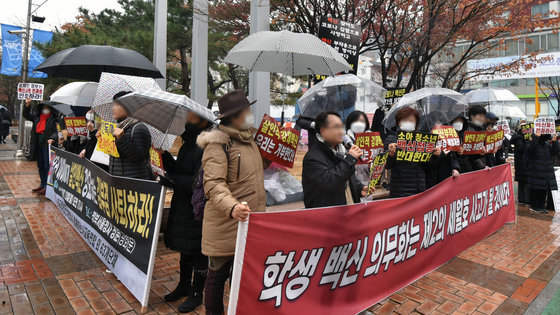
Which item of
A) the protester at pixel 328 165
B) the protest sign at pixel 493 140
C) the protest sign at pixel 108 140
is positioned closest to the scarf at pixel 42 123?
the protest sign at pixel 108 140

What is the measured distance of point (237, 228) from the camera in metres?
2.77

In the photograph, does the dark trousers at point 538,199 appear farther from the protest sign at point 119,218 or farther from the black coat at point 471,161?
the protest sign at point 119,218

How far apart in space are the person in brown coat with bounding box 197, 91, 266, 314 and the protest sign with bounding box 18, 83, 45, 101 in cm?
1247

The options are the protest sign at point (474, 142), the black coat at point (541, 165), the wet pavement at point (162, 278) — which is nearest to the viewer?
the wet pavement at point (162, 278)

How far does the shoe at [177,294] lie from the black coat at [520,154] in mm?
7791

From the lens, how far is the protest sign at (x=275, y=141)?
3773 millimetres

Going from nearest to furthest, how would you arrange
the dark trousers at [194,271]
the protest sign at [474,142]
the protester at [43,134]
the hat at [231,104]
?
the hat at [231,104] < the dark trousers at [194,271] < the protest sign at [474,142] < the protester at [43,134]

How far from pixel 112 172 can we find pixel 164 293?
1433mm

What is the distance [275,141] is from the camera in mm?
3877

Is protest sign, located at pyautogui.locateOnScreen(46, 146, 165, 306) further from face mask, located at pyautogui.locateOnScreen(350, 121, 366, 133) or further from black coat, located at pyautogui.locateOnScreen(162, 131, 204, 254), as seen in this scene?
face mask, located at pyautogui.locateOnScreen(350, 121, 366, 133)

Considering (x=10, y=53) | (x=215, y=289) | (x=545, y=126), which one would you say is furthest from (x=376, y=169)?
(x=10, y=53)

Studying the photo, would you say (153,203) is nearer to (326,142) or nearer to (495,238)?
(326,142)

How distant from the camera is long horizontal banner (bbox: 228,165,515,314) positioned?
2613mm

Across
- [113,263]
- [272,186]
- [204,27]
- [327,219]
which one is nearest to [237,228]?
[327,219]
